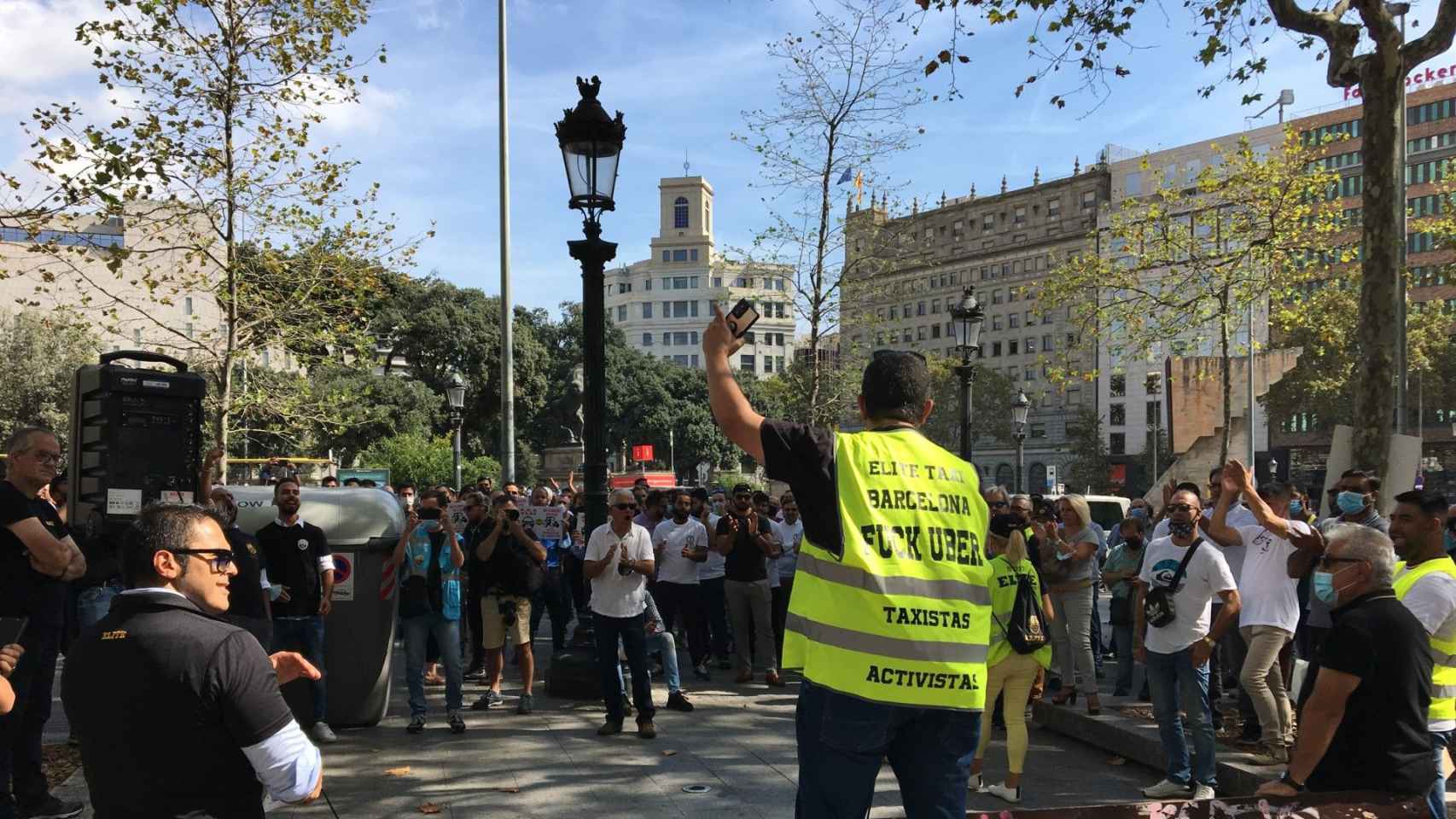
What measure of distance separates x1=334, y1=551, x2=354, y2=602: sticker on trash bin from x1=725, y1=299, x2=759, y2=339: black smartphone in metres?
6.15

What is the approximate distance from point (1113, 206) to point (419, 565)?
8323 centimetres

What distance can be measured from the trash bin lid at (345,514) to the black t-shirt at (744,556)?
3653 millimetres

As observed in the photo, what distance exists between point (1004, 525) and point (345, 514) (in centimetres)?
510

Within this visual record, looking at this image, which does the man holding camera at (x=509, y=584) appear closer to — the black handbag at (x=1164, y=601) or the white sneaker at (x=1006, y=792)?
the white sneaker at (x=1006, y=792)

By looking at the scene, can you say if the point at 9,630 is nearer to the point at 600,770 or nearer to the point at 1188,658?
the point at 600,770

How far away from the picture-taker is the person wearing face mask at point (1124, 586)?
972 cm

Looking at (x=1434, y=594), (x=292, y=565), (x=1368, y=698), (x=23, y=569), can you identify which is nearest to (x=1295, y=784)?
(x=1368, y=698)

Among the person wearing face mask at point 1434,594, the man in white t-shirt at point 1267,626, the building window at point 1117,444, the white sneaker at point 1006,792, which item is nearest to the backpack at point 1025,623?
the white sneaker at point 1006,792

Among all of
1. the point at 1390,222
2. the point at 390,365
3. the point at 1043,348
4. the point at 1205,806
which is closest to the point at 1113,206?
the point at 1043,348

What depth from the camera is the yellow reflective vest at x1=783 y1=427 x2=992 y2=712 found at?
118 inches

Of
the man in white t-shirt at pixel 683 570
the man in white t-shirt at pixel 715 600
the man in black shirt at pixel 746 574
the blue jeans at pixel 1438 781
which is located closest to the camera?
the blue jeans at pixel 1438 781

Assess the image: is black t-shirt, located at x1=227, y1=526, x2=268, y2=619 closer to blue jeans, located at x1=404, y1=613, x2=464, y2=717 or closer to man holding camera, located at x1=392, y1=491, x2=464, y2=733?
man holding camera, located at x1=392, y1=491, x2=464, y2=733

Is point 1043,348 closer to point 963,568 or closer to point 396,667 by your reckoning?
point 396,667

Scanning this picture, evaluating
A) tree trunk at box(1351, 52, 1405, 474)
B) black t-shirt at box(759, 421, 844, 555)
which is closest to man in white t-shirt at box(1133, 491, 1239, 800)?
tree trunk at box(1351, 52, 1405, 474)
